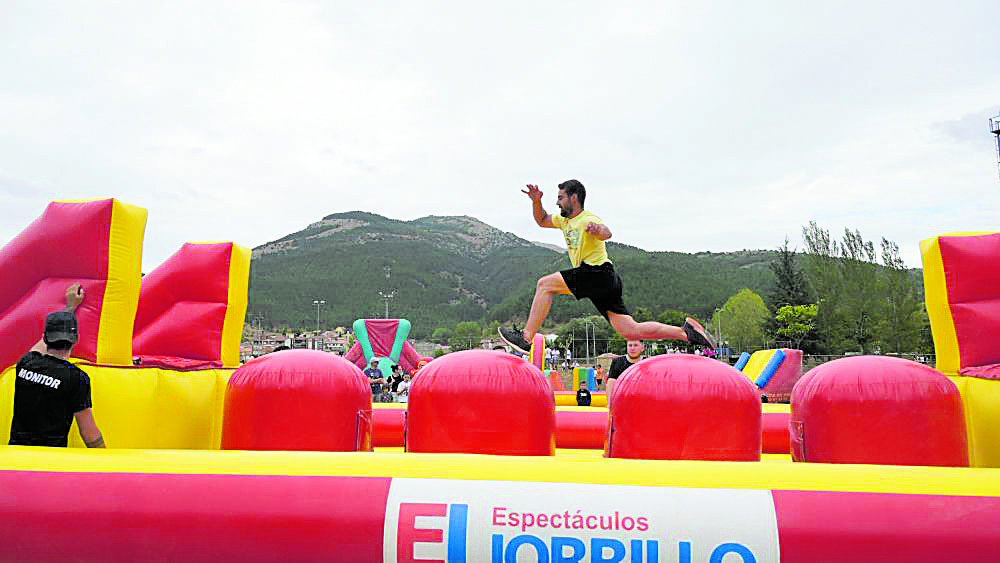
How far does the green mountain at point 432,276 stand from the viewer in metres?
80.4

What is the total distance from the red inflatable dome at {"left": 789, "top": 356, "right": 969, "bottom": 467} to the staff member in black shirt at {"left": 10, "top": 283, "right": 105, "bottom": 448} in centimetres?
388

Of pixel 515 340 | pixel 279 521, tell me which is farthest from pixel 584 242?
pixel 279 521

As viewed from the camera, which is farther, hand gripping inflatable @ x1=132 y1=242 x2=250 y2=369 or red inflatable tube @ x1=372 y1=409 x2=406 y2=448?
red inflatable tube @ x1=372 y1=409 x2=406 y2=448

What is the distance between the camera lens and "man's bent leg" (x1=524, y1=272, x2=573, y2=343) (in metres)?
5.04

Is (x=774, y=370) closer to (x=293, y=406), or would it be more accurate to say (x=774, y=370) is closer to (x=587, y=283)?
(x=587, y=283)

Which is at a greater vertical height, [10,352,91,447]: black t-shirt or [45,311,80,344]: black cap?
[45,311,80,344]: black cap

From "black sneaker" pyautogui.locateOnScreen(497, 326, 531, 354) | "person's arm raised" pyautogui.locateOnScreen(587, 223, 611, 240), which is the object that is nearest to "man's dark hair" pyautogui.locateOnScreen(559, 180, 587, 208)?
"person's arm raised" pyautogui.locateOnScreen(587, 223, 611, 240)

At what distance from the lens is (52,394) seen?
353 cm

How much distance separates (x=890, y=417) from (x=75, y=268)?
4.64 m

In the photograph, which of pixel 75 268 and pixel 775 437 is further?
pixel 775 437

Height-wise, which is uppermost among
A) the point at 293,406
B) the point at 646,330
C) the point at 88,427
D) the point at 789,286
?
the point at 789,286

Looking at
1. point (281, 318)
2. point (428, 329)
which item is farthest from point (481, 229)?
point (281, 318)

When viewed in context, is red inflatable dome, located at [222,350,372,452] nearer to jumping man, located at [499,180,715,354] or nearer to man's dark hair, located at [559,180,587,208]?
jumping man, located at [499,180,715,354]

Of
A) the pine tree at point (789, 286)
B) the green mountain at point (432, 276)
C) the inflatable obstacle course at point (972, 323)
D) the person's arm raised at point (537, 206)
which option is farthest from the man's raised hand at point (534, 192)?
the green mountain at point (432, 276)
